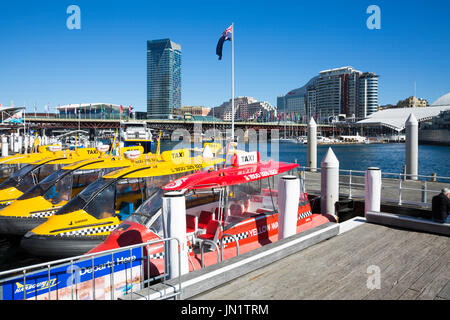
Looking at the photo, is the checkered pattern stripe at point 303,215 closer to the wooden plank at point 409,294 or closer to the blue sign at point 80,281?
the wooden plank at point 409,294

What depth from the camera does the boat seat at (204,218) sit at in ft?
28.7

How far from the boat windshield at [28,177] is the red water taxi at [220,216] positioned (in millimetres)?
9215

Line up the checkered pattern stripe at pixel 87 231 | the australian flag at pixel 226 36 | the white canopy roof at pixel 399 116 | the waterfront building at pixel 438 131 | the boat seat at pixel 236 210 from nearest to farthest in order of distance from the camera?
1. the boat seat at pixel 236 210
2. the checkered pattern stripe at pixel 87 231
3. the australian flag at pixel 226 36
4. the waterfront building at pixel 438 131
5. the white canopy roof at pixel 399 116

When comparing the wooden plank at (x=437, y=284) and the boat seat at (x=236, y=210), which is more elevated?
the boat seat at (x=236, y=210)

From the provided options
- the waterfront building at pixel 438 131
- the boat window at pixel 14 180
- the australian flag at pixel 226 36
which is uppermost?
the australian flag at pixel 226 36

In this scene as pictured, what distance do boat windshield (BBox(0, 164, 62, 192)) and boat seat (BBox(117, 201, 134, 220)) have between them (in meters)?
6.14

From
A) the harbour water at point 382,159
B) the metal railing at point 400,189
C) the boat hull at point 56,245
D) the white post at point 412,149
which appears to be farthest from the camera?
the harbour water at point 382,159

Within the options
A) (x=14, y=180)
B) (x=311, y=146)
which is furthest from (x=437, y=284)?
(x=311, y=146)

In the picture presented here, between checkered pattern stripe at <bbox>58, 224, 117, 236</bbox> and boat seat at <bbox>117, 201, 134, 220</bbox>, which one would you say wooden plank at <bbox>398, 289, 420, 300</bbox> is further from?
boat seat at <bbox>117, 201, 134, 220</bbox>

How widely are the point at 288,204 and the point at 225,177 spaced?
1.77 metres

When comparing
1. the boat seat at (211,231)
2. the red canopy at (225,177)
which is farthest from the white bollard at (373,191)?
the boat seat at (211,231)

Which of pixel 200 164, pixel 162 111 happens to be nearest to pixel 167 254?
pixel 200 164

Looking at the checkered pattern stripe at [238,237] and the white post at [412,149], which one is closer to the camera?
the checkered pattern stripe at [238,237]
